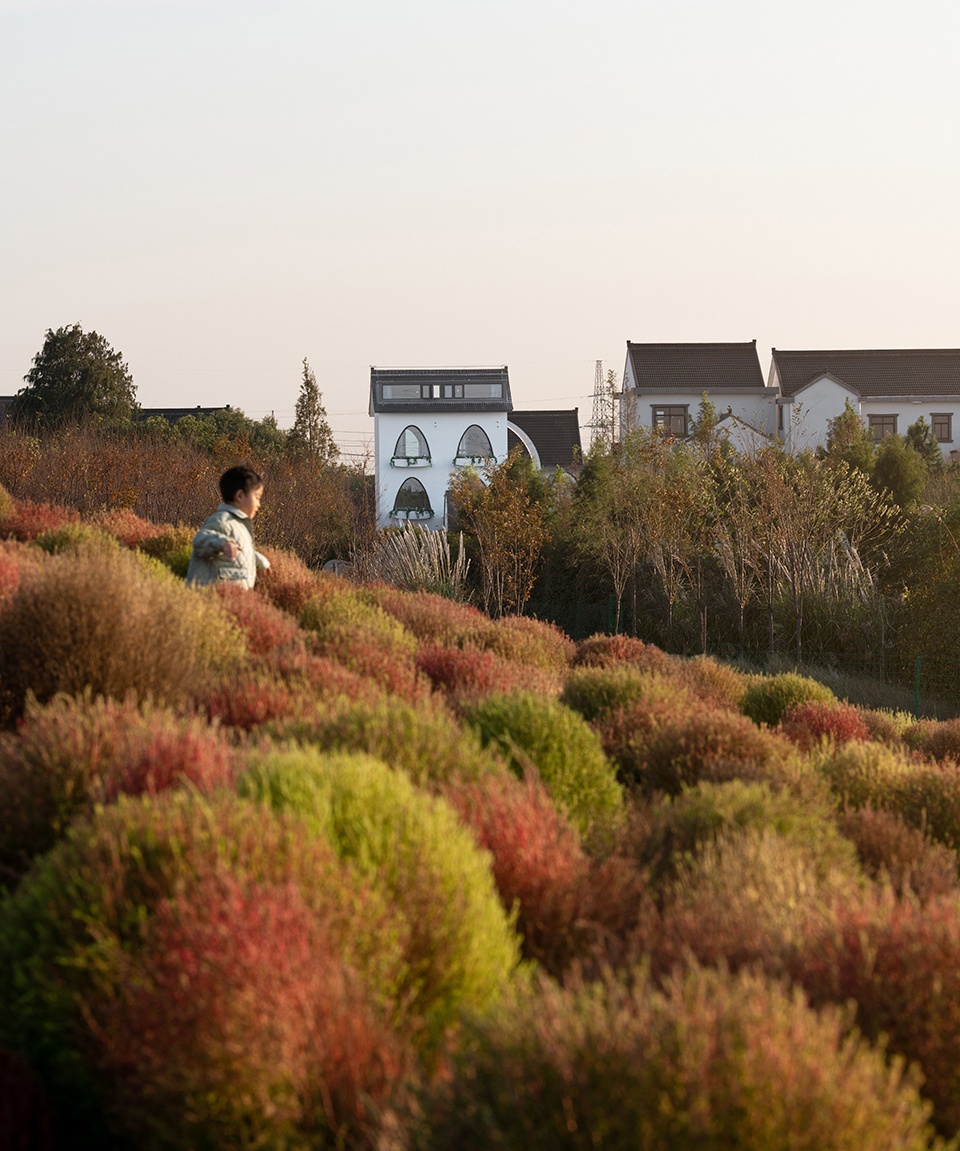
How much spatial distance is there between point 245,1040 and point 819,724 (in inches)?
273

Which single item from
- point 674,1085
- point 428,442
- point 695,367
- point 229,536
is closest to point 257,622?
point 229,536

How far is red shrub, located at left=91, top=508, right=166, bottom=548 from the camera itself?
43.4 feet

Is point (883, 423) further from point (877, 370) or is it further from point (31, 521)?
point (31, 521)

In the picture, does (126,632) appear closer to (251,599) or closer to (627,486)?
(251,599)

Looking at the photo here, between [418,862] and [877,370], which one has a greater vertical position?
[877,370]

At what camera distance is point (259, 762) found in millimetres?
4359

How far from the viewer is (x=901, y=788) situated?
22.5ft

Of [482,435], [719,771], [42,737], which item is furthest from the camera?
[482,435]

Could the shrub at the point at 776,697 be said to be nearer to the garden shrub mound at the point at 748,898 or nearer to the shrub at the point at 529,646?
the shrub at the point at 529,646

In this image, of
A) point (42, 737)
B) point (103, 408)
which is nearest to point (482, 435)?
point (103, 408)

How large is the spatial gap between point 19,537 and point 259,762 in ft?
32.8

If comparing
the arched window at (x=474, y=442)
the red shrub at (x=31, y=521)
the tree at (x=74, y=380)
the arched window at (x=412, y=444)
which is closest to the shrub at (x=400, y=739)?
the red shrub at (x=31, y=521)

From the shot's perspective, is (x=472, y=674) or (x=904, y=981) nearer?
(x=904, y=981)

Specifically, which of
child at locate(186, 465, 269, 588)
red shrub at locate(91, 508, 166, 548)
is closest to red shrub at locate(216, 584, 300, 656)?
child at locate(186, 465, 269, 588)
